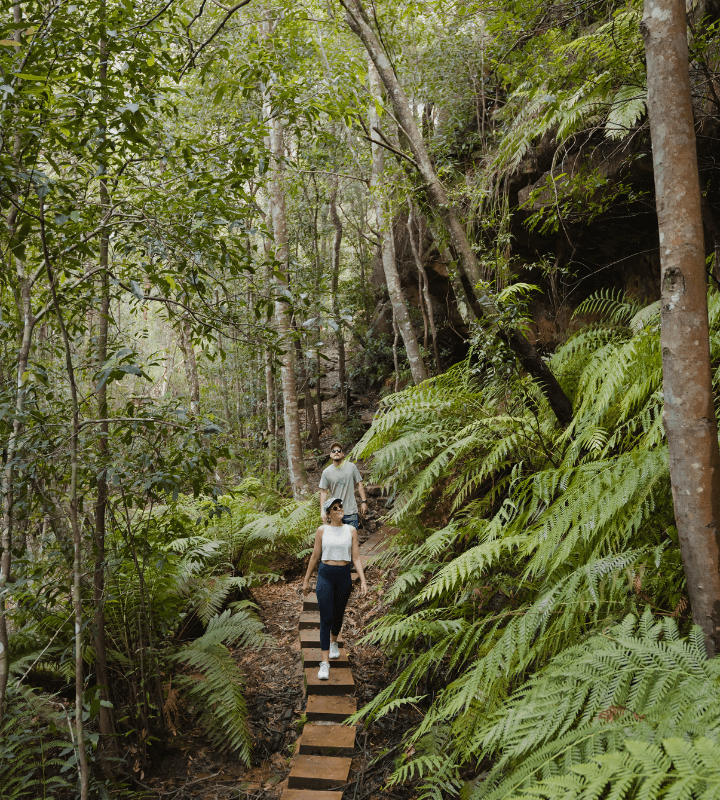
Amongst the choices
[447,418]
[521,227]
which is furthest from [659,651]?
[521,227]

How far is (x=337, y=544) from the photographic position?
14.4ft

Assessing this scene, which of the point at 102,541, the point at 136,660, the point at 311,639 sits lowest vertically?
the point at 311,639

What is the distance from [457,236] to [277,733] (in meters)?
4.13

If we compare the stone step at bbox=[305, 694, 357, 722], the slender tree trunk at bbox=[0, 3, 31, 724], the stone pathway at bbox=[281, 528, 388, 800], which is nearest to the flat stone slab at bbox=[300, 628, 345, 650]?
the stone pathway at bbox=[281, 528, 388, 800]

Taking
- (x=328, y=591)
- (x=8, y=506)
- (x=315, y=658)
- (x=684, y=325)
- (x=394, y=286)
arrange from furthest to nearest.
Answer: (x=394, y=286) < (x=315, y=658) < (x=328, y=591) < (x=8, y=506) < (x=684, y=325)

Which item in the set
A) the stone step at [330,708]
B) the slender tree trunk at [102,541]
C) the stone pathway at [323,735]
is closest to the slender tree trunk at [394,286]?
the stone pathway at [323,735]

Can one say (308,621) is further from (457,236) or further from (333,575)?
(457,236)

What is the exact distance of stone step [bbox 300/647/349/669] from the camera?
4492mm

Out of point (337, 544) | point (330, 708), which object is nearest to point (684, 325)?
point (337, 544)

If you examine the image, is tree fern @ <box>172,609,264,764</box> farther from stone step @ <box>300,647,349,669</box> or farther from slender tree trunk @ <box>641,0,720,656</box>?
slender tree trunk @ <box>641,0,720,656</box>

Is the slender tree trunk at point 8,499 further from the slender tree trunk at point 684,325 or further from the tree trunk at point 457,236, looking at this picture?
the slender tree trunk at point 684,325

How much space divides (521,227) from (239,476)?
8.64 metres

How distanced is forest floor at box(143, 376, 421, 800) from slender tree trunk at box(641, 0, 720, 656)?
2365 millimetres

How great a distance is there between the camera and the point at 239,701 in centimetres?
392
